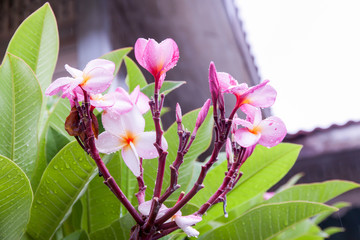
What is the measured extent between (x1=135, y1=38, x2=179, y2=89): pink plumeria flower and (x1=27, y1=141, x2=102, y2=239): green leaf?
Result: 11cm

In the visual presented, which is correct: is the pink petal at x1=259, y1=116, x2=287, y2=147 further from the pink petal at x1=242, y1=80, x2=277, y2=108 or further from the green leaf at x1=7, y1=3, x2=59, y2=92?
the green leaf at x1=7, y1=3, x2=59, y2=92

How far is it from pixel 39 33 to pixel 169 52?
0.25m

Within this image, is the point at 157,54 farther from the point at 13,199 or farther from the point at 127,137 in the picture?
the point at 13,199

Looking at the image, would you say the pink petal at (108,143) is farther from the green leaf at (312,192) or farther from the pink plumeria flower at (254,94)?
the green leaf at (312,192)

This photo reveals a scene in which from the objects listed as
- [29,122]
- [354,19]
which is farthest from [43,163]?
[354,19]

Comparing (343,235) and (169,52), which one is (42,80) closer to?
(169,52)

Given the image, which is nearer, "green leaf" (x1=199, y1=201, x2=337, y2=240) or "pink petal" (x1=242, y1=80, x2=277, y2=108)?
"pink petal" (x1=242, y1=80, x2=277, y2=108)

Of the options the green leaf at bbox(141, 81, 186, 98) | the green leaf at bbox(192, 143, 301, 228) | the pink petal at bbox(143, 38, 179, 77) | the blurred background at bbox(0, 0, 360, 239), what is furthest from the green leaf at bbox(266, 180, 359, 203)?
the blurred background at bbox(0, 0, 360, 239)

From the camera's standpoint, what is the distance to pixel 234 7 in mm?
2402

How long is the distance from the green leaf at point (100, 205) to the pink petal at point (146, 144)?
144mm

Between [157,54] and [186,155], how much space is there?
188mm

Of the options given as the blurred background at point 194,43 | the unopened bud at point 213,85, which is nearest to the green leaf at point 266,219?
the unopened bud at point 213,85

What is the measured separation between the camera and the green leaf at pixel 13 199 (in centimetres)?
30

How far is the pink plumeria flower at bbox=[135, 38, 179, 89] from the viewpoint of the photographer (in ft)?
0.89
